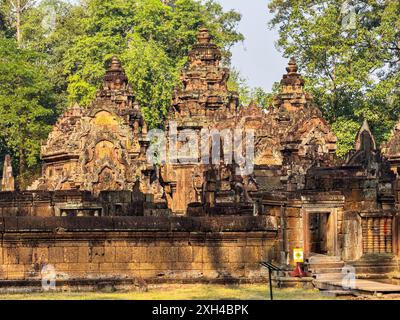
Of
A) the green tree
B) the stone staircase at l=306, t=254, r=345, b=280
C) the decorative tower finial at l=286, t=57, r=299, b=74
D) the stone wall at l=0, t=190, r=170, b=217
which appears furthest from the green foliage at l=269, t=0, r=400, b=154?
the stone staircase at l=306, t=254, r=345, b=280

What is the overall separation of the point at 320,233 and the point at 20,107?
137 feet

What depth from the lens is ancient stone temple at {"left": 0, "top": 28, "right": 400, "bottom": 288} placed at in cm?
2091

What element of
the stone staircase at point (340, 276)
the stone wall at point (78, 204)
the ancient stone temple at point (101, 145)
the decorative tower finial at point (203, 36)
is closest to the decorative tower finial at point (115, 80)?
the ancient stone temple at point (101, 145)

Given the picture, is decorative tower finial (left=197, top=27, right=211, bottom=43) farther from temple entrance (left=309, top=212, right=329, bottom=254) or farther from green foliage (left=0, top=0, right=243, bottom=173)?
temple entrance (left=309, top=212, right=329, bottom=254)

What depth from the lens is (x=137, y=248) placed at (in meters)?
21.2

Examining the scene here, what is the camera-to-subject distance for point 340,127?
5722 cm

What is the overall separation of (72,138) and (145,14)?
867 inches

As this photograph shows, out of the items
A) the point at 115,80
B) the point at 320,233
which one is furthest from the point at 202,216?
the point at 115,80

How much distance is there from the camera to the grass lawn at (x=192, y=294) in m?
19.5

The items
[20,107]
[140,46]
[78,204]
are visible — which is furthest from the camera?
[140,46]

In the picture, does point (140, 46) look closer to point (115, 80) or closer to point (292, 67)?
point (115, 80)

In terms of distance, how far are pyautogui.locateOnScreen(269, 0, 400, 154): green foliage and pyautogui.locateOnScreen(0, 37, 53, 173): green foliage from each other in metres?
14.4

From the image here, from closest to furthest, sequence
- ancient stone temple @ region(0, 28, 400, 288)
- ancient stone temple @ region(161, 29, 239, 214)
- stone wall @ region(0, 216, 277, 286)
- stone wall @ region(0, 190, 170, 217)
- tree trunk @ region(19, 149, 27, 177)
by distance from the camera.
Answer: stone wall @ region(0, 216, 277, 286) < ancient stone temple @ region(0, 28, 400, 288) < stone wall @ region(0, 190, 170, 217) < ancient stone temple @ region(161, 29, 239, 214) < tree trunk @ region(19, 149, 27, 177)
